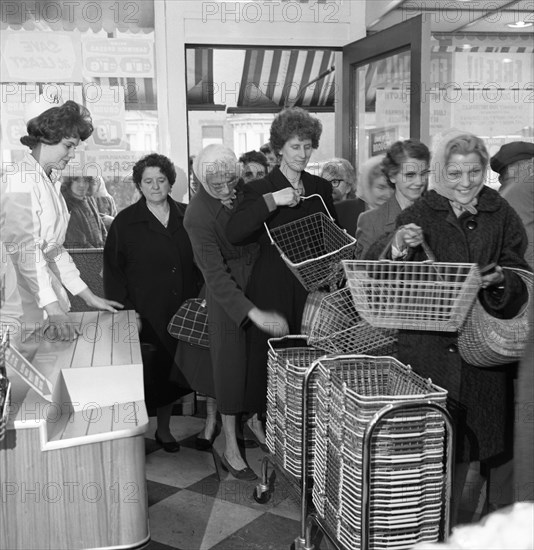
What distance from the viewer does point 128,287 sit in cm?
403

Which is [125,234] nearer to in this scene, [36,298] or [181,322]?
[181,322]

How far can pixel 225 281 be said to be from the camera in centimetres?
331

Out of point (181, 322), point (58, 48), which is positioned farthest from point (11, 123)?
point (181, 322)

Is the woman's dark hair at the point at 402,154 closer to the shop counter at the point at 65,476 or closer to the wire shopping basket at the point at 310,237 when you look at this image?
the wire shopping basket at the point at 310,237

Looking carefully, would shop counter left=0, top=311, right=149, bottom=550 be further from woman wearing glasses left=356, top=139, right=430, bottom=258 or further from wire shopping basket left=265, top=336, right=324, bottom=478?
woman wearing glasses left=356, top=139, right=430, bottom=258

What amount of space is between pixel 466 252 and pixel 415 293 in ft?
1.12

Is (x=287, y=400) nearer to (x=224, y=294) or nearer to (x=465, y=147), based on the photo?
(x=224, y=294)

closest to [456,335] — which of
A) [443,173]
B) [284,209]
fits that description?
[443,173]

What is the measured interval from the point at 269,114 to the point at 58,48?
23.0 ft

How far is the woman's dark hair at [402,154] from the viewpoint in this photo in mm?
3090

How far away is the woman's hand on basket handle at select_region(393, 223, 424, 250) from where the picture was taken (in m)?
2.37

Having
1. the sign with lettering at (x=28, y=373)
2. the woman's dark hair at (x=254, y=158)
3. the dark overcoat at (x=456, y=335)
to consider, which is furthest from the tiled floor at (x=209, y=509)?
the woman's dark hair at (x=254, y=158)

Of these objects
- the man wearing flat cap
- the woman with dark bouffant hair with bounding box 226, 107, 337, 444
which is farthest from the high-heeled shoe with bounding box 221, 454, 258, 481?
the man wearing flat cap

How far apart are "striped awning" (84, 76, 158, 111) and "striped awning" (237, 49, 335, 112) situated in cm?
253
